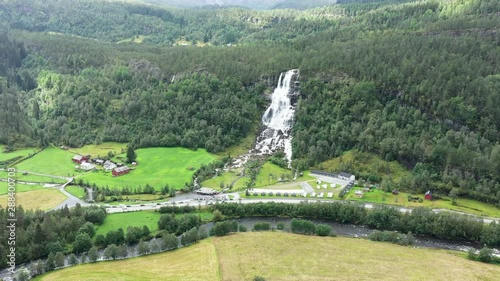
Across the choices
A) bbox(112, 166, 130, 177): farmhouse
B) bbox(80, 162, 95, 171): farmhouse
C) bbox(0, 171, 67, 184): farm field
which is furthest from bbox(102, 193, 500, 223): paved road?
bbox(80, 162, 95, 171): farmhouse

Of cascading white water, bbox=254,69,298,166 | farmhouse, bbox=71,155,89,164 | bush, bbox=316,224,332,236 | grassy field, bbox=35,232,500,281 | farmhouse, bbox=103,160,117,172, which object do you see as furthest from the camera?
cascading white water, bbox=254,69,298,166

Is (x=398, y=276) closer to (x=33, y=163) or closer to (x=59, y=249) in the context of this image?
(x=59, y=249)

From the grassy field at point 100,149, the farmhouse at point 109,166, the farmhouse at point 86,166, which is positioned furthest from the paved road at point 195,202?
the grassy field at point 100,149

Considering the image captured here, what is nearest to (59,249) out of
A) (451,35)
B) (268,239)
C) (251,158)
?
(268,239)

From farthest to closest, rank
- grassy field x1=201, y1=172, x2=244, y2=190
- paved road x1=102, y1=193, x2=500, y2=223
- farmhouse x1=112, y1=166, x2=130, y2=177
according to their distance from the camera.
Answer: farmhouse x1=112, y1=166, x2=130, y2=177, grassy field x1=201, y1=172, x2=244, y2=190, paved road x1=102, y1=193, x2=500, y2=223

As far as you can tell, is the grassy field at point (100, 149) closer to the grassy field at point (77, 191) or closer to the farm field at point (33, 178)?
the farm field at point (33, 178)

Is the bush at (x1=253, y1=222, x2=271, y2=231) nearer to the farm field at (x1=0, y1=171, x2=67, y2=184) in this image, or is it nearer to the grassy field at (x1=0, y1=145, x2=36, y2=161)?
the farm field at (x1=0, y1=171, x2=67, y2=184)
